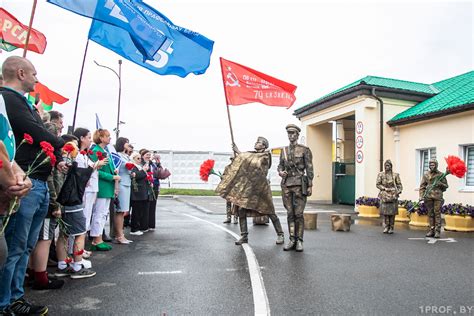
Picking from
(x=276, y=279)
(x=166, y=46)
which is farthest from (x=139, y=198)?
(x=276, y=279)

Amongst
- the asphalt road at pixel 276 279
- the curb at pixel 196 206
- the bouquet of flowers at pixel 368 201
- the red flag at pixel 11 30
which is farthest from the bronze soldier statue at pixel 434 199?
the red flag at pixel 11 30

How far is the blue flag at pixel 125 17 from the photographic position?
616cm

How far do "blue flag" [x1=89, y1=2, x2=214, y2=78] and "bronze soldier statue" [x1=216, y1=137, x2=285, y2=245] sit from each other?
101 inches

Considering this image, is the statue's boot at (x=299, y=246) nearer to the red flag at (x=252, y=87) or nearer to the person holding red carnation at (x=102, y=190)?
the person holding red carnation at (x=102, y=190)

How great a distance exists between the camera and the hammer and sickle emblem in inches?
400

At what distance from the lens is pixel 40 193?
3662 millimetres

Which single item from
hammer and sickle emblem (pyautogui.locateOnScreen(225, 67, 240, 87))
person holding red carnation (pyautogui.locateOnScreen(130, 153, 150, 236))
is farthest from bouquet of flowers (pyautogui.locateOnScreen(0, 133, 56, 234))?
hammer and sickle emblem (pyautogui.locateOnScreen(225, 67, 240, 87))

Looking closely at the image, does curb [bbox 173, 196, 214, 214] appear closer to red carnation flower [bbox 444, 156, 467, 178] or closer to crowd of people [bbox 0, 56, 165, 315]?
crowd of people [bbox 0, 56, 165, 315]

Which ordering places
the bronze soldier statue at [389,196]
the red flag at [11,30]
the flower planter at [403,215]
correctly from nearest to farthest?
the red flag at [11,30] → the bronze soldier statue at [389,196] → the flower planter at [403,215]

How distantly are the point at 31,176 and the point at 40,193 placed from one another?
0.18 meters

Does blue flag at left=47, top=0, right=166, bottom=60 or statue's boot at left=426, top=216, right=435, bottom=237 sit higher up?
blue flag at left=47, top=0, right=166, bottom=60

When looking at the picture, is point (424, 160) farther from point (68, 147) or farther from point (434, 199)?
point (68, 147)

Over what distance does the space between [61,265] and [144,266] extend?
1.12 m

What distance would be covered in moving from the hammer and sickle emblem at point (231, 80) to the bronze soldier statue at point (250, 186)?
9.99 feet
